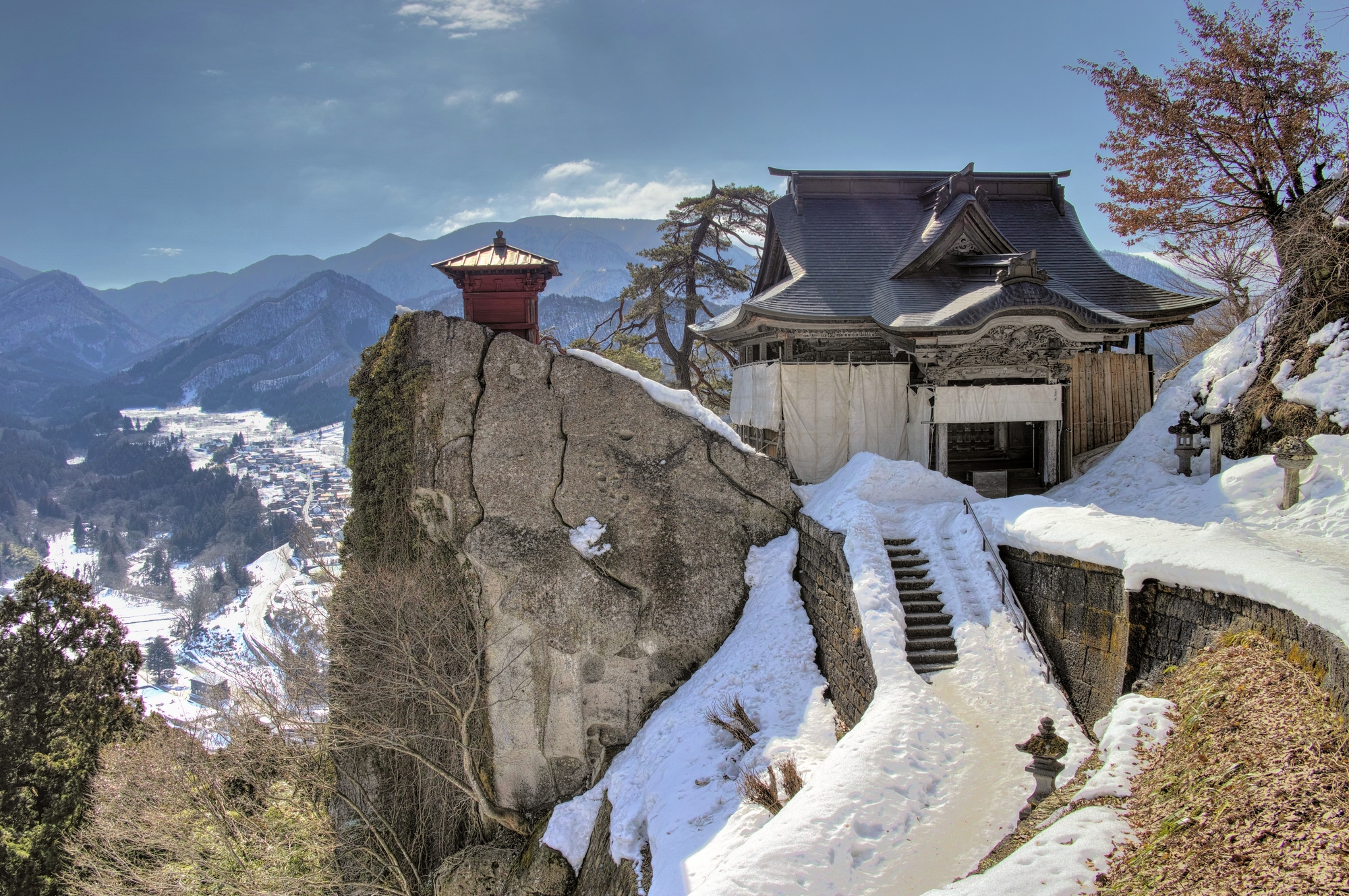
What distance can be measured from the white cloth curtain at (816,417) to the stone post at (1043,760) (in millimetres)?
9856

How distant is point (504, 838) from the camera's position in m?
13.7

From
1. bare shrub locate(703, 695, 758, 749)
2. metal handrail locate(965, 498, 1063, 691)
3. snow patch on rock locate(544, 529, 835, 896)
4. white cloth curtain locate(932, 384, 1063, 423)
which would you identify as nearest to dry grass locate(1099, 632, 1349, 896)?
metal handrail locate(965, 498, 1063, 691)

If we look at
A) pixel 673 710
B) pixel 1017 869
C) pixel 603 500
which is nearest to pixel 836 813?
pixel 1017 869

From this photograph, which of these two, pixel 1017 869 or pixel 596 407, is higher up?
pixel 596 407

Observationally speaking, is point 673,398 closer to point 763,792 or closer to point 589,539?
point 589,539

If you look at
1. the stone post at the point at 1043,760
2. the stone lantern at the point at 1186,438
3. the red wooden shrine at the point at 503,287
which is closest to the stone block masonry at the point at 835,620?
the stone post at the point at 1043,760

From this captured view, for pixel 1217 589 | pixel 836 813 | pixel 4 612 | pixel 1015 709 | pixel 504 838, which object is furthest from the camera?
pixel 4 612

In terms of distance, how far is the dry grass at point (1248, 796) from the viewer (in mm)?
4297

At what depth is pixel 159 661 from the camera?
67.5 meters

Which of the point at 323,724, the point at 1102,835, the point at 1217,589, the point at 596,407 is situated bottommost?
the point at 323,724

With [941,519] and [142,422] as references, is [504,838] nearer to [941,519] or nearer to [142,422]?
[941,519]

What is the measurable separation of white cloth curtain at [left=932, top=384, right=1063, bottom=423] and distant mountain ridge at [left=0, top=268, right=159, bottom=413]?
199 metres

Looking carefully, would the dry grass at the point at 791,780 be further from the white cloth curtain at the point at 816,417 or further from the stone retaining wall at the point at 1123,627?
the white cloth curtain at the point at 816,417

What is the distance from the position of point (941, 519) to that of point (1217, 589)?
5120mm
